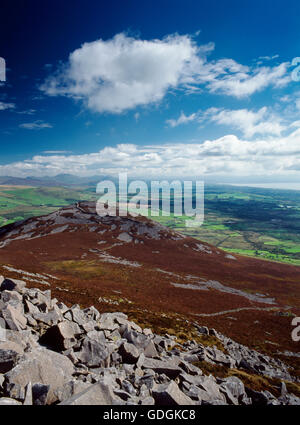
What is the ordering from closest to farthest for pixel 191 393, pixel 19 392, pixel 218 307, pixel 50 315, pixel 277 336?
pixel 19 392 → pixel 191 393 → pixel 50 315 → pixel 277 336 → pixel 218 307

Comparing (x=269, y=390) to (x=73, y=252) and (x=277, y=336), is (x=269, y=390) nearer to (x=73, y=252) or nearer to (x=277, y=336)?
(x=277, y=336)

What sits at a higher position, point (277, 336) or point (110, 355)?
point (110, 355)
